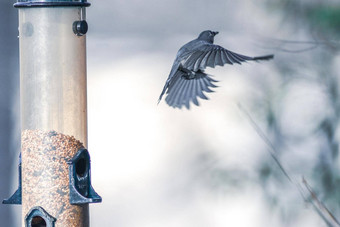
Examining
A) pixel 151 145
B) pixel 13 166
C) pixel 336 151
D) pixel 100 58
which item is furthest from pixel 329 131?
pixel 13 166

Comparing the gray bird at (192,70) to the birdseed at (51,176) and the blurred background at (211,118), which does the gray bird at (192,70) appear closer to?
the birdseed at (51,176)

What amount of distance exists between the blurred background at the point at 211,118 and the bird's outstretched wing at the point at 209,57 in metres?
1.36

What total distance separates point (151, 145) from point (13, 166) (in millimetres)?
1030

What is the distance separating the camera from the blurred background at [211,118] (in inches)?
206

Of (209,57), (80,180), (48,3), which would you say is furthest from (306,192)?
(48,3)

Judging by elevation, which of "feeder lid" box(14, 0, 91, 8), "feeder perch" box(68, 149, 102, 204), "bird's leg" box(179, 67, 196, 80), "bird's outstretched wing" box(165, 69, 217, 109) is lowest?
"feeder perch" box(68, 149, 102, 204)

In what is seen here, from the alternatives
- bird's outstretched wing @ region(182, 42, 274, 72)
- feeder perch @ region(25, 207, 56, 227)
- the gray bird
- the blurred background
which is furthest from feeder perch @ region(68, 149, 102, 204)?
the blurred background

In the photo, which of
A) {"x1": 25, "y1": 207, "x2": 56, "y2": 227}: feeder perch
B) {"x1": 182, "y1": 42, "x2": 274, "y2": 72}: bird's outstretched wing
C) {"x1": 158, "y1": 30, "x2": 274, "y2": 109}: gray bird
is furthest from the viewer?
{"x1": 158, "y1": 30, "x2": 274, "y2": 109}: gray bird

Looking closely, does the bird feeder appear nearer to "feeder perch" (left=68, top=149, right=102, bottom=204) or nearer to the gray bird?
"feeder perch" (left=68, top=149, right=102, bottom=204)

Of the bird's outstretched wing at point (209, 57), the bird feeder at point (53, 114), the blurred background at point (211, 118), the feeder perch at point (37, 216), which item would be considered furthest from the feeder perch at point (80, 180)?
the blurred background at point (211, 118)

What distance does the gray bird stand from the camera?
3746 mm

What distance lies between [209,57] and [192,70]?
0.32 m

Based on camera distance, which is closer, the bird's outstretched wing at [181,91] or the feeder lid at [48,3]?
the feeder lid at [48,3]

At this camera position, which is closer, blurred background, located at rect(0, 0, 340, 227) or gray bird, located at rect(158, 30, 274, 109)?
gray bird, located at rect(158, 30, 274, 109)
